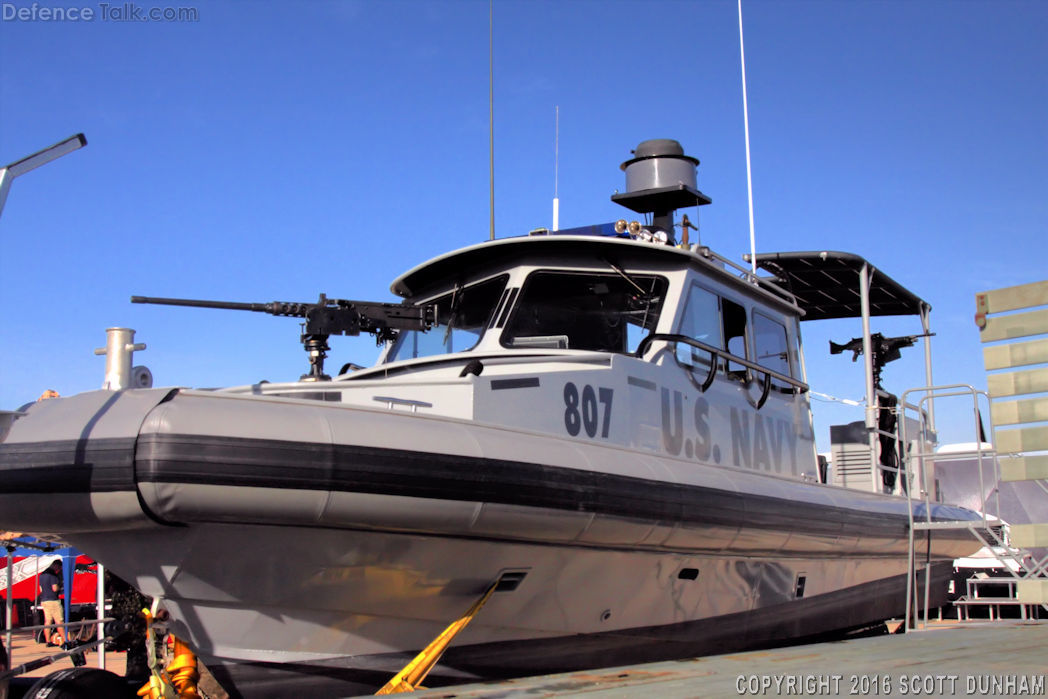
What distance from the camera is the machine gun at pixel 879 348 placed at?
9781 mm

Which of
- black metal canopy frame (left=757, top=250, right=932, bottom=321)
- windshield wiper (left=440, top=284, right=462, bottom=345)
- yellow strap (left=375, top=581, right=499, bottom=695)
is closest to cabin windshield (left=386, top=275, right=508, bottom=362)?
windshield wiper (left=440, top=284, right=462, bottom=345)

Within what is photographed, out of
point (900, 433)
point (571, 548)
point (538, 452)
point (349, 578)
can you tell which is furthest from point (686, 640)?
point (900, 433)

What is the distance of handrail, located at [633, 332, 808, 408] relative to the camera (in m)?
6.02

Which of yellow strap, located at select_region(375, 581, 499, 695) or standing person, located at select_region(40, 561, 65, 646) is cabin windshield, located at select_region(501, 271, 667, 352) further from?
standing person, located at select_region(40, 561, 65, 646)

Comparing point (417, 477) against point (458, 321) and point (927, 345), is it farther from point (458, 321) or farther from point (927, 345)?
point (927, 345)

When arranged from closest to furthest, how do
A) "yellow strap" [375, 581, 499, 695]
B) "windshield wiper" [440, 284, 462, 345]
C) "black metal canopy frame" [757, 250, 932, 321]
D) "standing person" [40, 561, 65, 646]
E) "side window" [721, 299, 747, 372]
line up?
"yellow strap" [375, 581, 499, 695]
"windshield wiper" [440, 284, 462, 345]
"side window" [721, 299, 747, 372]
"black metal canopy frame" [757, 250, 932, 321]
"standing person" [40, 561, 65, 646]

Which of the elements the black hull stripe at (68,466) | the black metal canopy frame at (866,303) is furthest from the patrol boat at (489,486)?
the black metal canopy frame at (866,303)

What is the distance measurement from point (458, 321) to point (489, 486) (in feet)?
7.53

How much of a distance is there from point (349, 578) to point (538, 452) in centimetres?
108

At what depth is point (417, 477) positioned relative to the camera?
13.7 feet

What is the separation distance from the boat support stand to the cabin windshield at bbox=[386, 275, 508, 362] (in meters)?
1.93

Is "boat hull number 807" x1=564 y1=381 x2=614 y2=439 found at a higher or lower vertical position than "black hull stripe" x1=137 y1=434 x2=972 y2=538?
higher

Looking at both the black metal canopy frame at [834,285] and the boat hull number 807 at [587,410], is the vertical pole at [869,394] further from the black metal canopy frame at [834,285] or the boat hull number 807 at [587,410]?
the boat hull number 807 at [587,410]

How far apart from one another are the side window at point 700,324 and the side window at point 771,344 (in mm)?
649
